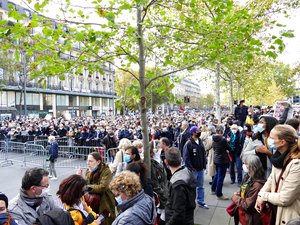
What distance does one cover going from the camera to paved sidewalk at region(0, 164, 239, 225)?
5.22m

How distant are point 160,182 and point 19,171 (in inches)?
340

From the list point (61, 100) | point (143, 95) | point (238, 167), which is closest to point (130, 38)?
point (143, 95)

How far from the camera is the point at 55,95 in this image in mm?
55188

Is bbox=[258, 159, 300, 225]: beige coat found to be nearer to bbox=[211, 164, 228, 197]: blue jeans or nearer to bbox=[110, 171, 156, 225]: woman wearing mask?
Answer: bbox=[110, 171, 156, 225]: woman wearing mask

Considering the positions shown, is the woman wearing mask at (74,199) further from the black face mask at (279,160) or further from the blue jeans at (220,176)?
the blue jeans at (220,176)

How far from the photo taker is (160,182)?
4.77 metres

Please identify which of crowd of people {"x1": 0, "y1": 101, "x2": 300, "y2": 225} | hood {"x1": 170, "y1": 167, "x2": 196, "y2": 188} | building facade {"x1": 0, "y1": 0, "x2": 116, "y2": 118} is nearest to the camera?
→ crowd of people {"x1": 0, "y1": 101, "x2": 300, "y2": 225}

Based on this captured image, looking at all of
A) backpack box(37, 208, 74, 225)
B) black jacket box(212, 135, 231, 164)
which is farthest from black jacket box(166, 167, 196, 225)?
black jacket box(212, 135, 231, 164)

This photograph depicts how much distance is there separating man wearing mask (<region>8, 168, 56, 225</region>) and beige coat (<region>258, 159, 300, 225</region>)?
100 inches

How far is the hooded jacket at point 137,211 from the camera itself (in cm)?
255

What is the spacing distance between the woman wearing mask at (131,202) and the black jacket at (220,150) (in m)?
3.78

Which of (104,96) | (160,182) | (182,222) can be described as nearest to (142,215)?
(182,222)

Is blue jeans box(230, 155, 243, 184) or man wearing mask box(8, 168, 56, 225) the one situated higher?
man wearing mask box(8, 168, 56, 225)

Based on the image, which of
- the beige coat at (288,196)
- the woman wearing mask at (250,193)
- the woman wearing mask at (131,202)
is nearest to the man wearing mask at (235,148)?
the woman wearing mask at (250,193)
